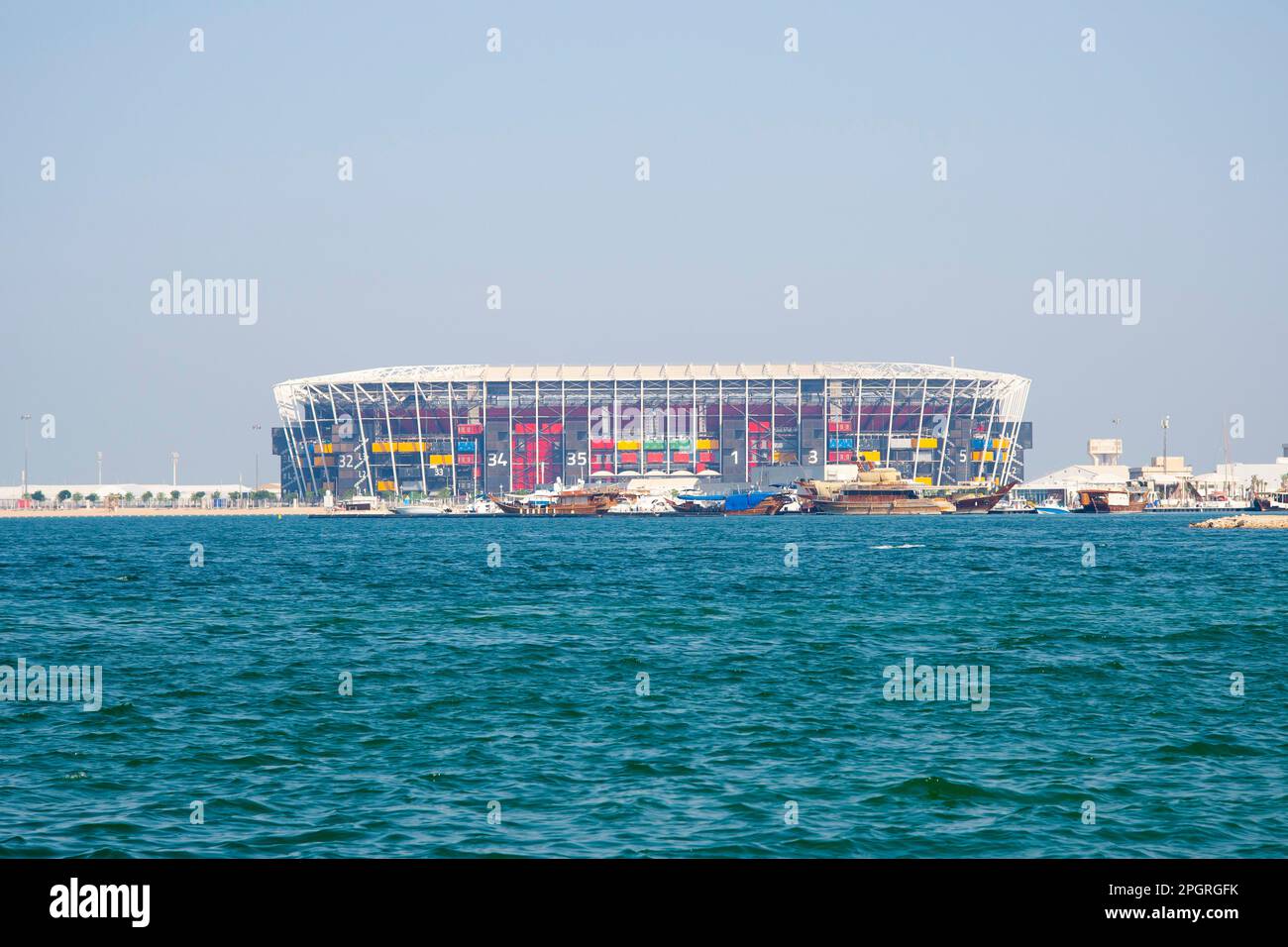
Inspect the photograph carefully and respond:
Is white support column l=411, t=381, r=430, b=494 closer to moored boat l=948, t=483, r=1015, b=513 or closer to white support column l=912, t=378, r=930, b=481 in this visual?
A: white support column l=912, t=378, r=930, b=481

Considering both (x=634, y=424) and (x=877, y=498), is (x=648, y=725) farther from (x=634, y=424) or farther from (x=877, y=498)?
(x=634, y=424)

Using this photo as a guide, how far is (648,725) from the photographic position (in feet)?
64.1

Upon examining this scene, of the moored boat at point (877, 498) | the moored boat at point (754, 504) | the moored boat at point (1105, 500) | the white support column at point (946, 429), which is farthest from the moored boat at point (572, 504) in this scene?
the moored boat at point (1105, 500)

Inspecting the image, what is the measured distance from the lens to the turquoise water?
43.7 feet

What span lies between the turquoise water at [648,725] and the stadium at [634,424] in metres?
144

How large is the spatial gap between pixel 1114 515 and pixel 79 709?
16392 cm

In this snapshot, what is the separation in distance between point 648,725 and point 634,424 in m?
173

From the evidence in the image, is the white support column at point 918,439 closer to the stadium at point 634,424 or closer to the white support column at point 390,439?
the stadium at point 634,424

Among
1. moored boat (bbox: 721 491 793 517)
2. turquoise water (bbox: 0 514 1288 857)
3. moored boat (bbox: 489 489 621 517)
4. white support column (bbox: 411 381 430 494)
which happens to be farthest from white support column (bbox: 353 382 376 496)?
turquoise water (bbox: 0 514 1288 857)

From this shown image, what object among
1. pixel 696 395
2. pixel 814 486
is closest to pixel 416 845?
pixel 814 486

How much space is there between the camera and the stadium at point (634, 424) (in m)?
190

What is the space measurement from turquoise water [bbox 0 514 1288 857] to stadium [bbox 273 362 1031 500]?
143645 millimetres
